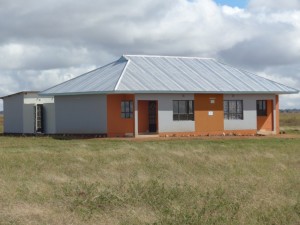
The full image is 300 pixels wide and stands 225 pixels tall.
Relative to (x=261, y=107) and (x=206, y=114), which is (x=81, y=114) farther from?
(x=261, y=107)

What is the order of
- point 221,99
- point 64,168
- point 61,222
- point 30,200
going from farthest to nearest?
point 221,99
point 64,168
point 30,200
point 61,222

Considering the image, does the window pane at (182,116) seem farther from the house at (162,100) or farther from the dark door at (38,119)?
the dark door at (38,119)

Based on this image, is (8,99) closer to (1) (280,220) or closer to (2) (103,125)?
(2) (103,125)

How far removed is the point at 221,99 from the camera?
3406 centimetres

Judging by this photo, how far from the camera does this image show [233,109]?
3478cm

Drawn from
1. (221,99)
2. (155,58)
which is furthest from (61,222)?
(155,58)

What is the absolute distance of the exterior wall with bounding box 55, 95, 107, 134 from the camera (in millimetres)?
31688

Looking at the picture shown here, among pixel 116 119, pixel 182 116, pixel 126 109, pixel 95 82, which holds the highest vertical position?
pixel 95 82

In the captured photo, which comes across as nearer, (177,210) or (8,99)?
(177,210)

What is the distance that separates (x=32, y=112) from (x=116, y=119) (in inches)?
274

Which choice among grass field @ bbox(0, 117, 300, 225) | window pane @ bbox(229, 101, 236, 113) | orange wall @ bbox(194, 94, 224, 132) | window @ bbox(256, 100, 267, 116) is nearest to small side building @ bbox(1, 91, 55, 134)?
orange wall @ bbox(194, 94, 224, 132)

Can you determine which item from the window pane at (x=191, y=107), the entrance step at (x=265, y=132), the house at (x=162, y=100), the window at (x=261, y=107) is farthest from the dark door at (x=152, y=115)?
the window at (x=261, y=107)

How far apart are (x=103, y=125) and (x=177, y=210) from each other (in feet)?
70.0

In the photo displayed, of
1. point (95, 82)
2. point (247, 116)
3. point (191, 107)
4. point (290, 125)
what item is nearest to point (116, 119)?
point (95, 82)
